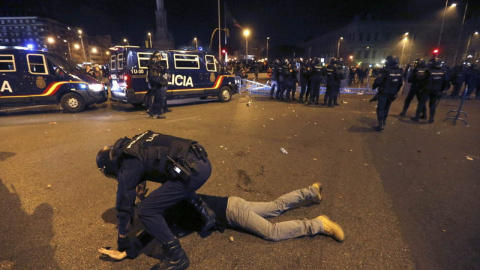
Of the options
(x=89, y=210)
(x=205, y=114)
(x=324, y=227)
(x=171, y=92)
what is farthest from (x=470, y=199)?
(x=171, y=92)

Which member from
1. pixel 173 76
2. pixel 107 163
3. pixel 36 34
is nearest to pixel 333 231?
pixel 107 163

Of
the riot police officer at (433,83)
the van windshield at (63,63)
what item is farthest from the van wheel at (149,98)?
the riot police officer at (433,83)

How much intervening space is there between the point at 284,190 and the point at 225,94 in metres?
9.13

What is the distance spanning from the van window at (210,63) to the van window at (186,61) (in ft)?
1.61

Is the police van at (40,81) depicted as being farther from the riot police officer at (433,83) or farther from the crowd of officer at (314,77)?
the riot police officer at (433,83)

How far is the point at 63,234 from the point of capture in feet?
9.42

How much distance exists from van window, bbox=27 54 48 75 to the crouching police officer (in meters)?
9.15

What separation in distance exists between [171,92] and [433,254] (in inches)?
388

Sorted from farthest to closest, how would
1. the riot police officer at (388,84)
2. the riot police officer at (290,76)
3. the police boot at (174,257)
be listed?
1. the riot police officer at (290,76)
2. the riot police officer at (388,84)
3. the police boot at (174,257)

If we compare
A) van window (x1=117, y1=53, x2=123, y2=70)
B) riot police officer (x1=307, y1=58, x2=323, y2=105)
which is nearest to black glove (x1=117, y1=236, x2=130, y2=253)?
van window (x1=117, y1=53, x2=123, y2=70)

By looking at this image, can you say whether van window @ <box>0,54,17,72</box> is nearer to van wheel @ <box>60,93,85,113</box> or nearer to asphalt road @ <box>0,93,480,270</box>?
van wheel @ <box>60,93,85,113</box>

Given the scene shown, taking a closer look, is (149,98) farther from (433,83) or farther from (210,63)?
(433,83)

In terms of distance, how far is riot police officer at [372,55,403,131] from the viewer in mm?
6852

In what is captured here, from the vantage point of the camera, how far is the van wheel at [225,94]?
12267 mm
